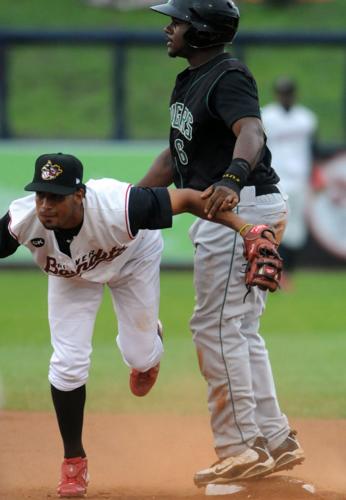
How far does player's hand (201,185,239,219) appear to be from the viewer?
15.2 ft

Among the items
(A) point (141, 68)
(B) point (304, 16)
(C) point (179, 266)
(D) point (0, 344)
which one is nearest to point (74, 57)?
(A) point (141, 68)

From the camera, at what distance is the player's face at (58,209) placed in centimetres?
472

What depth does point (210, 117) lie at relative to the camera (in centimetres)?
500

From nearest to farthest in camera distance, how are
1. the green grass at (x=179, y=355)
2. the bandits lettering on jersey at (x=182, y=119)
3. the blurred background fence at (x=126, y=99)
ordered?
1. the bandits lettering on jersey at (x=182, y=119)
2. the green grass at (x=179, y=355)
3. the blurred background fence at (x=126, y=99)

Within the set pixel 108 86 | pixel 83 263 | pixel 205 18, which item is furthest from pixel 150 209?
pixel 108 86

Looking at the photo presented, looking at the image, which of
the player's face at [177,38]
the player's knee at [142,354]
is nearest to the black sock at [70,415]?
the player's knee at [142,354]

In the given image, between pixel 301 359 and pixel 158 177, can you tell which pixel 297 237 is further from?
pixel 158 177

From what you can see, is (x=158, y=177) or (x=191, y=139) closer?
(x=191, y=139)

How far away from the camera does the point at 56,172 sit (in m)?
4.75

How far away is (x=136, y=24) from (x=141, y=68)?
8.25 m

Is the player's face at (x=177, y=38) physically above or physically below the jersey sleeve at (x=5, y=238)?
above

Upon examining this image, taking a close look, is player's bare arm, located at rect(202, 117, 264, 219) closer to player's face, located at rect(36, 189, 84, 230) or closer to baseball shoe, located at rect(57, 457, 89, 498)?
player's face, located at rect(36, 189, 84, 230)

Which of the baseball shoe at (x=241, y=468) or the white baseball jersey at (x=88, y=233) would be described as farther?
the baseball shoe at (x=241, y=468)

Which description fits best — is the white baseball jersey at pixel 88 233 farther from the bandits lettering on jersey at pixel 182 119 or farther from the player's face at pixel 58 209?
the bandits lettering on jersey at pixel 182 119
